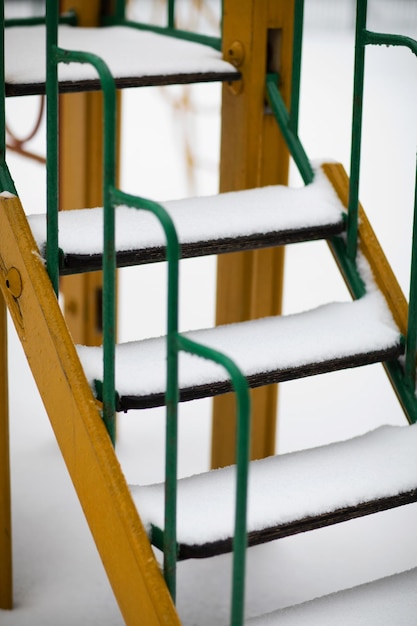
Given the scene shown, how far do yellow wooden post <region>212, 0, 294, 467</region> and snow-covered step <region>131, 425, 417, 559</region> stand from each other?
0.64 metres

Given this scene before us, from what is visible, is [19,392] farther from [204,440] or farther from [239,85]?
[239,85]

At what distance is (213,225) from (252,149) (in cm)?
62

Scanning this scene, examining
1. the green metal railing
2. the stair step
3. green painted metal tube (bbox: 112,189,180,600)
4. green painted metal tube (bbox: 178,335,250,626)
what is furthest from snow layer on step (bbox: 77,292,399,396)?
the stair step

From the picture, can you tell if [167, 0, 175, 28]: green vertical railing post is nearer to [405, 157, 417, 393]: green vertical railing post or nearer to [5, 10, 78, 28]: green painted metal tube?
[5, 10, 78, 28]: green painted metal tube

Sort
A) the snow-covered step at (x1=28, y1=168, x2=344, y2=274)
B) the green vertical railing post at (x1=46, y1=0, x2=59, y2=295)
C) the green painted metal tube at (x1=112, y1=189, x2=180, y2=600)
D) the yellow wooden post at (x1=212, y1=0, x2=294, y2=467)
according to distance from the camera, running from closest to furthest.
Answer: the green painted metal tube at (x1=112, y1=189, x2=180, y2=600) < the green vertical railing post at (x1=46, y1=0, x2=59, y2=295) < the snow-covered step at (x1=28, y1=168, x2=344, y2=274) < the yellow wooden post at (x1=212, y1=0, x2=294, y2=467)

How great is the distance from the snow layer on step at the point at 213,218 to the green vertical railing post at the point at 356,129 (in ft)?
0.14

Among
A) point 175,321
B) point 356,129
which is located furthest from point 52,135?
point 356,129

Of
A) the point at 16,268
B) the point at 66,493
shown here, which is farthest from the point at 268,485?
the point at 66,493

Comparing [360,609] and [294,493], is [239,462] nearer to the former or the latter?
[294,493]

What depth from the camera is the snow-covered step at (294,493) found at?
2.10 metres

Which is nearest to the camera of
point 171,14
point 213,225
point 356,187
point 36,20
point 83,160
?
point 213,225

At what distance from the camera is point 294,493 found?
2236mm

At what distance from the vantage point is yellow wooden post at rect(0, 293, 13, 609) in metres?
2.84

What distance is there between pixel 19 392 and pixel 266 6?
221cm
